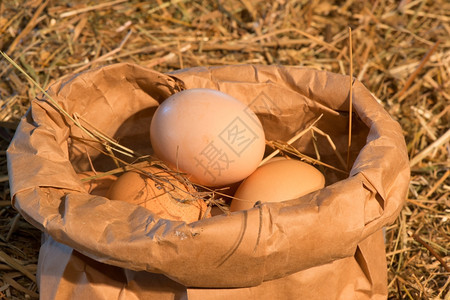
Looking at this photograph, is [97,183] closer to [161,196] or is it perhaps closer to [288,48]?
[161,196]

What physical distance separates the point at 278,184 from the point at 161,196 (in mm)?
253

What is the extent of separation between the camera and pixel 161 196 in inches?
46.8

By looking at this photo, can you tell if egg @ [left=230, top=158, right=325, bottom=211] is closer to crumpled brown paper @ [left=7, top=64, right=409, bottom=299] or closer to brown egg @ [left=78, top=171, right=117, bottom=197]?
crumpled brown paper @ [left=7, top=64, right=409, bottom=299]

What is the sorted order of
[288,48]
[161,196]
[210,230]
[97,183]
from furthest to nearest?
1. [288,48]
2. [97,183]
3. [161,196]
4. [210,230]

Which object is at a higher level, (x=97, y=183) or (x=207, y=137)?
(x=207, y=137)

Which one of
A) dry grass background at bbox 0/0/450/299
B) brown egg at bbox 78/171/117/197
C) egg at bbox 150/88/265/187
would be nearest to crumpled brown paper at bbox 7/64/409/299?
brown egg at bbox 78/171/117/197

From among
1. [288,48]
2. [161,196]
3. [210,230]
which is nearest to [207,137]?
[161,196]

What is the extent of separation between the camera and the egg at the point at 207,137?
1.24m

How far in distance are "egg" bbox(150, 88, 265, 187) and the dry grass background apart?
0.53 m

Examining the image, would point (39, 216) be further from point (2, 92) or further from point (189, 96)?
point (2, 92)

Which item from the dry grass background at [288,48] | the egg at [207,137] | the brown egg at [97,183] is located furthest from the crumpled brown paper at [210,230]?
the dry grass background at [288,48]

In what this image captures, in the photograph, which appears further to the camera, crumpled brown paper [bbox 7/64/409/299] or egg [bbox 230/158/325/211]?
egg [bbox 230/158/325/211]

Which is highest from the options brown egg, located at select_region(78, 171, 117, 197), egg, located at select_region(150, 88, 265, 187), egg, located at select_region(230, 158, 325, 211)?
egg, located at select_region(150, 88, 265, 187)

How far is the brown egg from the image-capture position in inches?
54.1
